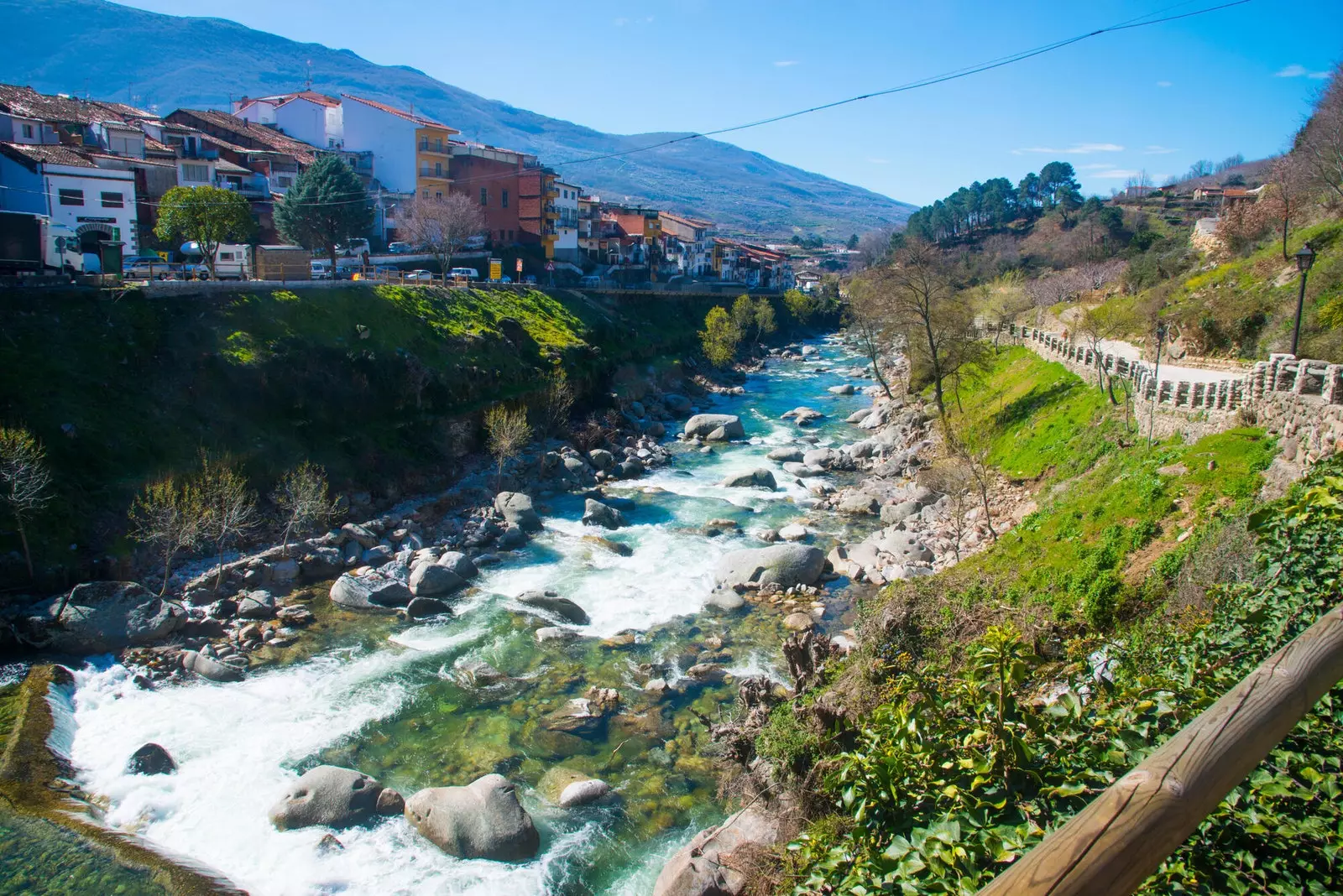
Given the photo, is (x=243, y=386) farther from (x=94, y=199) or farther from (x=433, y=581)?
(x=94, y=199)

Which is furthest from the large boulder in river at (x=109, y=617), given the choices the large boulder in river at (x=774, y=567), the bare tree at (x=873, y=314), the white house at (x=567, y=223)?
the white house at (x=567, y=223)

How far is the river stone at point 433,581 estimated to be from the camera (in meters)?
22.7

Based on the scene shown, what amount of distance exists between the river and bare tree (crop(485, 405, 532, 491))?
271 inches

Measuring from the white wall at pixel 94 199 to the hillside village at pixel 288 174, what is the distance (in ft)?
0.16

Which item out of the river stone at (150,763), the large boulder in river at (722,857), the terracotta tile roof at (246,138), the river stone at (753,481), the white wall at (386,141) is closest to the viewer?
the large boulder in river at (722,857)

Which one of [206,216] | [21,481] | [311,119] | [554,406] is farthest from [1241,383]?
[311,119]

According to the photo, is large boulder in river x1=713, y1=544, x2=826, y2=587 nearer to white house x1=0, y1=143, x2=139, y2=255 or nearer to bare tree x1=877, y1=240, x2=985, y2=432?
bare tree x1=877, y1=240, x2=985, y2=432

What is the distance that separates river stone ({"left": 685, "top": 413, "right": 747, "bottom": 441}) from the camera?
43.0m

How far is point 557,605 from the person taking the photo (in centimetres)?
2181

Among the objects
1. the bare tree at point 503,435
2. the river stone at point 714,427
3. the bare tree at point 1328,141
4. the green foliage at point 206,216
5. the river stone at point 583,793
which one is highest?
the bare tree at point 1328,141

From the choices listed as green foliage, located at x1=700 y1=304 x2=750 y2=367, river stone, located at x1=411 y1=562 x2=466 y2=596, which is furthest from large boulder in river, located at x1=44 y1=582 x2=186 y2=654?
green foliage, located at x1=700 y1=304 x2=750 y2=367

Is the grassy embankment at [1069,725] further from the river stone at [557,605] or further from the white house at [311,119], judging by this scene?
the white house at [311,119]

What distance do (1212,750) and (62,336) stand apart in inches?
1282

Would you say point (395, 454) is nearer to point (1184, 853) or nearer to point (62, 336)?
point (62, 336)
